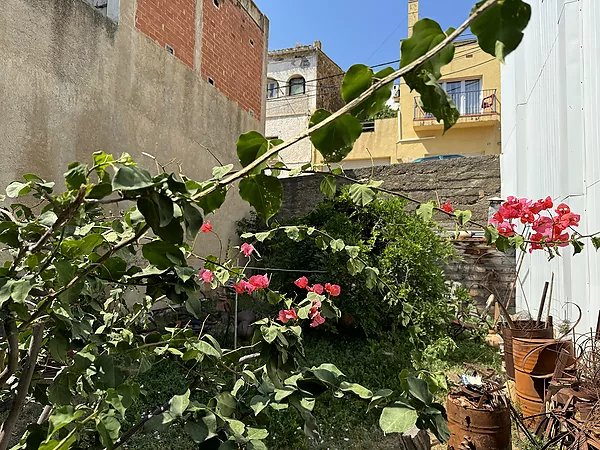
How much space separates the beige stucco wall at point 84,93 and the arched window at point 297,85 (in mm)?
8955

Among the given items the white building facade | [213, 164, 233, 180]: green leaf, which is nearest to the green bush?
[213, 164, 233, 180]: green leaf

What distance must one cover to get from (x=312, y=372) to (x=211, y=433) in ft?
0.69

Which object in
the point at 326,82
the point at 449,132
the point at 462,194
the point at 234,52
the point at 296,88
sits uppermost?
the point at 326,82

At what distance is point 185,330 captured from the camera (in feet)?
3.87

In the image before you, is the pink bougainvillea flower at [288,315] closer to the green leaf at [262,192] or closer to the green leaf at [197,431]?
the green leaf at [197,431]

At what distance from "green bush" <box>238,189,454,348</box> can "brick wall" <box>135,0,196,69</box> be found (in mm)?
3017

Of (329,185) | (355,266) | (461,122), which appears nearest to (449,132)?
(461,122)

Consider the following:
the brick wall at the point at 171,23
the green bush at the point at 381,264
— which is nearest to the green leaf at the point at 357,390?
the green bush at the point at 381,264

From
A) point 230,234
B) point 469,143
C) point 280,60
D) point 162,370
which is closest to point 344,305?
point 162,370

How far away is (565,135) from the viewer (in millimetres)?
3350

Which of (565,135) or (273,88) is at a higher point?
(273,88)

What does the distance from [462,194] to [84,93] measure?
5.24m

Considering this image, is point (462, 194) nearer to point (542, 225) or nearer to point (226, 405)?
point (542, 225)

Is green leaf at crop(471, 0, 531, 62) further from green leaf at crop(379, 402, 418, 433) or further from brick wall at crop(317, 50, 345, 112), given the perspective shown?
brick wall at crop(317, 50, 345, 112)
